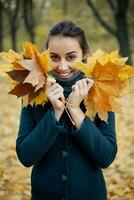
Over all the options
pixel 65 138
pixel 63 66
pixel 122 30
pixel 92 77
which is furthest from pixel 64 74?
pixel 122 30

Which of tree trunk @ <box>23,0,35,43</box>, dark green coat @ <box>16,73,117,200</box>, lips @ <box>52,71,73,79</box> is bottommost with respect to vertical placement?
tree trunk @ <box>23,0,35,43</box>

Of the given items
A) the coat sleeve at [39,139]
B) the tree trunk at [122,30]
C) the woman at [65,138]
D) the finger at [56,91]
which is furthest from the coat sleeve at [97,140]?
the tree trunk at [122,30]

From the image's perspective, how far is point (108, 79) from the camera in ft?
7.98

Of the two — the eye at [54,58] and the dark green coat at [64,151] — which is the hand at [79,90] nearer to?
the dark green coat at [64,151]

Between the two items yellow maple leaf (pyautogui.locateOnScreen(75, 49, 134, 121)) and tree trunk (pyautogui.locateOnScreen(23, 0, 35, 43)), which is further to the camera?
tree trunk (pyautogui.locateOnScreen(23, 0, 35, 43))

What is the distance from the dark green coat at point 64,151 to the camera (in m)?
2.43

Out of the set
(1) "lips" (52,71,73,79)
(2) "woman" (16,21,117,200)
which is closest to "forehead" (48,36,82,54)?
(2) "woman" (16,21,117,200)

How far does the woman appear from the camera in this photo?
2.42 m

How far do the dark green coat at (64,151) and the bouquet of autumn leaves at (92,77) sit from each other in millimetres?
97

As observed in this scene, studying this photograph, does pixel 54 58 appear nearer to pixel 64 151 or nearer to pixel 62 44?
pixel 62 44

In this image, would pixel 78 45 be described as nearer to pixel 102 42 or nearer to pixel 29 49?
pixel 29 49

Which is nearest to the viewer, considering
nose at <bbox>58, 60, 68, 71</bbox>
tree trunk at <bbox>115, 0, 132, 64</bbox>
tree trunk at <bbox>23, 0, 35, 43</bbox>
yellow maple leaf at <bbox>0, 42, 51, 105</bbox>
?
yellow maple leaf at <bbox>0, 42, 51, 105</bbox>

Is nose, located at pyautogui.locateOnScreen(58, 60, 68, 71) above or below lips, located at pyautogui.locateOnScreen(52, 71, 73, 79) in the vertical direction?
above

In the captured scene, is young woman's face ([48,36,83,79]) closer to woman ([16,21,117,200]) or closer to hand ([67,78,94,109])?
woman ([16,21,117,200])
